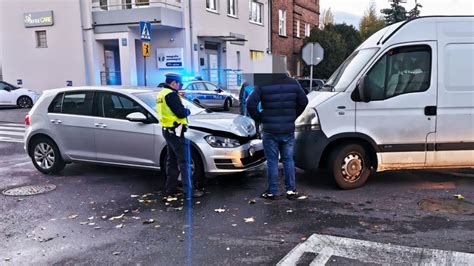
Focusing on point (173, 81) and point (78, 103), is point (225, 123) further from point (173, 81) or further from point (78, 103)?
point (78, 103)

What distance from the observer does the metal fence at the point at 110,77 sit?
917 inches

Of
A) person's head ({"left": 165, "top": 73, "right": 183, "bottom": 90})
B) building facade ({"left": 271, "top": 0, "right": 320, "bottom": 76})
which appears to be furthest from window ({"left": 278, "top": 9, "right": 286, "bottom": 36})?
person's head ({"left": 165, "top": 73, "right": 183, "bottom": 90})

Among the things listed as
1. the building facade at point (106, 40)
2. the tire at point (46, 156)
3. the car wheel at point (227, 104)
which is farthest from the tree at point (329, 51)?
the tire at point (46, 156)

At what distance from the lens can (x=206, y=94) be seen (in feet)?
61.7

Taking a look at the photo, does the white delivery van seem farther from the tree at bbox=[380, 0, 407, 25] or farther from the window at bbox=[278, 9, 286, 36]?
the tree at bbox=[380, 0, 407, 25]

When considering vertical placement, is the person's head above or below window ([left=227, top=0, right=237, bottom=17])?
below

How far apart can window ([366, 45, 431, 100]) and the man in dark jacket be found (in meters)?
1.13

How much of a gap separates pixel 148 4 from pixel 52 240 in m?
19.0

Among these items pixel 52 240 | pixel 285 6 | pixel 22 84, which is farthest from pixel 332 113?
pixel 285 6

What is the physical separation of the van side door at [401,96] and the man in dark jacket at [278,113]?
100cm

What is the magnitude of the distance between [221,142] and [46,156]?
11.5 feet

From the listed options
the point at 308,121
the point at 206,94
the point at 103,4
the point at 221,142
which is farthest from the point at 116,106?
the point at 103,4

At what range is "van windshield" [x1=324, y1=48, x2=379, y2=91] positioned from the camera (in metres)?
6.45

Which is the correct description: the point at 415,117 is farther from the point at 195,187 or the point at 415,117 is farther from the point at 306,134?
the point at 195,187
